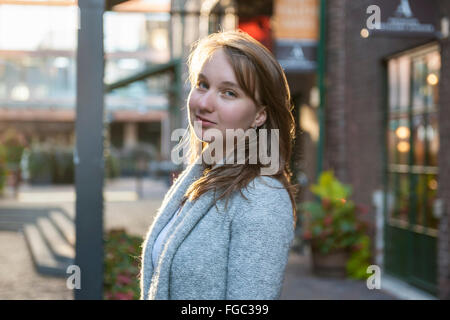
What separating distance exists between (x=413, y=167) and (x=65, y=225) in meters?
6.02

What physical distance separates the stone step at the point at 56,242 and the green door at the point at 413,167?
4.06m

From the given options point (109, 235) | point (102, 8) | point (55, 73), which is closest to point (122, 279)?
point (109, 235)

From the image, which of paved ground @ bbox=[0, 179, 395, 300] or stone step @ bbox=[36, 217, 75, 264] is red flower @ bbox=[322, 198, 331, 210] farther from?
stone step @ bbox=[36, 217, 75, 264]

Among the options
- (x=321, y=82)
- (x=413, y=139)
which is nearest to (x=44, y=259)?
(x=321, y=82)

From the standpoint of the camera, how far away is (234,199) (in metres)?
1.49

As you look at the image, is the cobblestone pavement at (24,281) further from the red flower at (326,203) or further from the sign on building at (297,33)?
the sign on building at (297,33)

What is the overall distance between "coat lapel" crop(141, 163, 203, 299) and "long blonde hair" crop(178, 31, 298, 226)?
0.34ft

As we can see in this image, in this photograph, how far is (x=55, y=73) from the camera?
1297 inches

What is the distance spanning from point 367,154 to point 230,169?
22.6ft

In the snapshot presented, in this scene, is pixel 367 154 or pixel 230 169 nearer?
pixel 230 169

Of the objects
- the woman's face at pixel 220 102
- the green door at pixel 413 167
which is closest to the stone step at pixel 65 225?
the green door at pixel 413 167

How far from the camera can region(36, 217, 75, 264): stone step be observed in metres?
7.82

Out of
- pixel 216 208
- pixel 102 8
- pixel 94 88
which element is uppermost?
pixel 102 8
